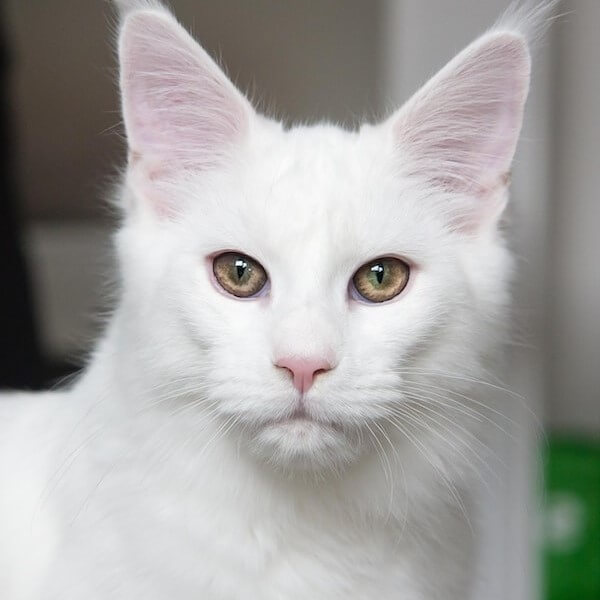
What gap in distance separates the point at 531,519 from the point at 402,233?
1.49 metres

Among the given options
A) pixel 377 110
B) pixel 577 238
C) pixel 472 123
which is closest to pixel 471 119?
pixel 472 123

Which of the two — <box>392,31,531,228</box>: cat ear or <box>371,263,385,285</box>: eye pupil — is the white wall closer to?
<box>392,31,531,228</box>: cat ear

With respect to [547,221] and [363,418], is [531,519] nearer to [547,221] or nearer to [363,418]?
[547,221]

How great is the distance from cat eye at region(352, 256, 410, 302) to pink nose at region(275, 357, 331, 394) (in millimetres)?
134

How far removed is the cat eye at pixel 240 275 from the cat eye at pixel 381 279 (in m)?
0.11

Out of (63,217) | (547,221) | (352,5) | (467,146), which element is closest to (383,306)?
(467,146)

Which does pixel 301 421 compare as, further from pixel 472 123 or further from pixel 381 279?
pixel 472 123

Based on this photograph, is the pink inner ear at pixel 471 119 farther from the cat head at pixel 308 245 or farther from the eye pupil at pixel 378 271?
the eye pupil at pixel 378 271

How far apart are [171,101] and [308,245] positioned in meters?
0.25

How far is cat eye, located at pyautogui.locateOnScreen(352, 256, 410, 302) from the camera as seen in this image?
3.25 feet

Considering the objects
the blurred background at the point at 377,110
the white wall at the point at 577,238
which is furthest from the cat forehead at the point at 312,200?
the white wall at the point at 577,238

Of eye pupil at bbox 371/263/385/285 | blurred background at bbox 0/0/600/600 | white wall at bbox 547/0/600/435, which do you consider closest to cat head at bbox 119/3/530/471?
eye pupil at bbox 371/263/385/285

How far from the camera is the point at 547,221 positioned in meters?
2.32

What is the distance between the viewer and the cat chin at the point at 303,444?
92 cm
